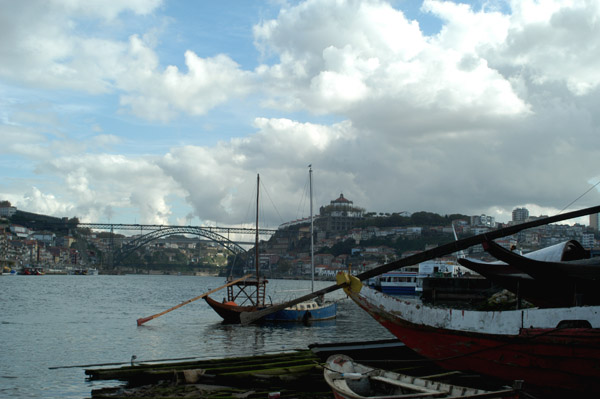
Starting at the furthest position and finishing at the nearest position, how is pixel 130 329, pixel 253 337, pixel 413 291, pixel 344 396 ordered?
pixel 413 291, pixel 130 329, pixel 253 337, pixel 344 396

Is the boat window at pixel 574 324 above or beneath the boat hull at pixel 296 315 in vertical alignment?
above

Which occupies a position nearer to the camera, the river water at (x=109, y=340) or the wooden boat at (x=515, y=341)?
the wooden boat at (x=515, y=341)

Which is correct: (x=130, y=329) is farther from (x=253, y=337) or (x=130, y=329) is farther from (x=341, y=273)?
(x=341, y=273)

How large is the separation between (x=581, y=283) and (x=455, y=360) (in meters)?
3.06

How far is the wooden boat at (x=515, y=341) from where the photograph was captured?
10.1 m

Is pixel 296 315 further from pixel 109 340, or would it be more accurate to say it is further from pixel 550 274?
pixel 550 274

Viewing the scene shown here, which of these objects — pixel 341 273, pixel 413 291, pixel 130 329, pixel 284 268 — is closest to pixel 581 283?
pixel 341 273

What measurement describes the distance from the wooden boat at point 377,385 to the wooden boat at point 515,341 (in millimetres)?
1875

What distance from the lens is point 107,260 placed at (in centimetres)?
19650

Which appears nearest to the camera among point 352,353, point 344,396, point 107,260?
point 344,396

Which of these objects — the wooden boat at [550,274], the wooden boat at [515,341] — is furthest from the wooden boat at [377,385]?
the wooden boat at [550,274]

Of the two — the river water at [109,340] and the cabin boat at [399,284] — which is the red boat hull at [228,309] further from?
the cabin boat at [399,284]

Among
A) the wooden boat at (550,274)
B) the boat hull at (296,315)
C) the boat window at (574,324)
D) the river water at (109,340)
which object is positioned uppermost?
the wooden boat at (550,274)

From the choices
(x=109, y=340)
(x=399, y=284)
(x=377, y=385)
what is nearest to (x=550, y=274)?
(x=377, y=385)
